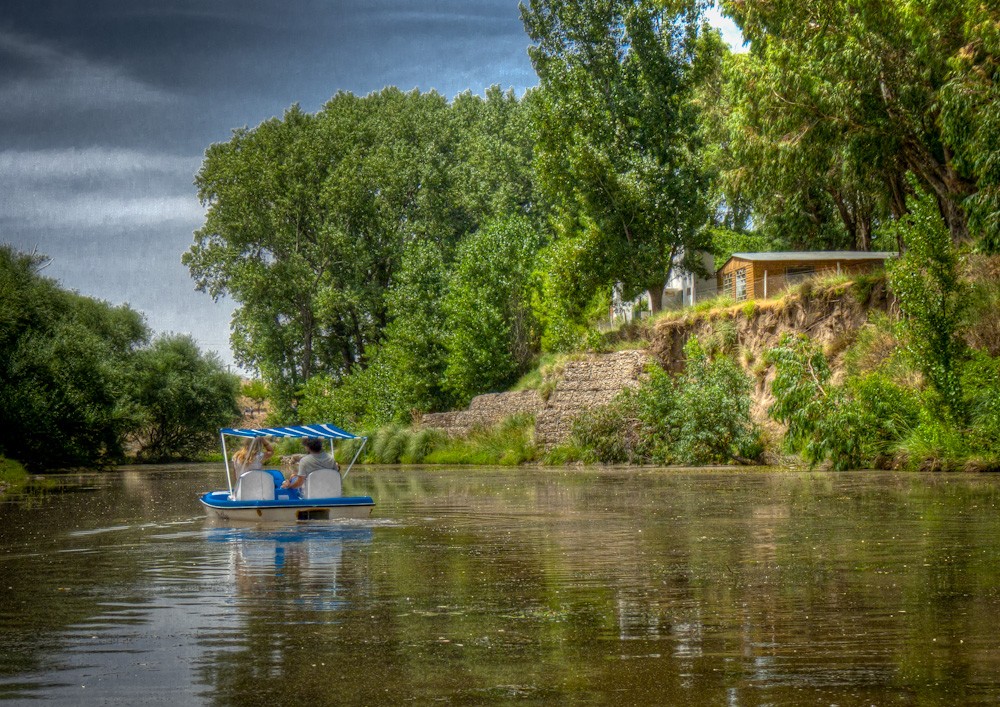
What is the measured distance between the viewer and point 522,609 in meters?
9.32

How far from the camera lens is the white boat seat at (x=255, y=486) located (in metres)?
19.7

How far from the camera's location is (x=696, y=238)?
54344mm

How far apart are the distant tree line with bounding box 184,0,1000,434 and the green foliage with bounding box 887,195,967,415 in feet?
4.30

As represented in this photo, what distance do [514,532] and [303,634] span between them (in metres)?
8.32

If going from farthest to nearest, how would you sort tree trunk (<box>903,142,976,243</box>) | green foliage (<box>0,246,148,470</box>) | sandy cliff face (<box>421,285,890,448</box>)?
1. green foliage (<box>0,246,148,470</box>)
2. sandy cliff face (<box>421,285,890,448</box>)
3. tree trunk (<box>903,142,976,243</box>)

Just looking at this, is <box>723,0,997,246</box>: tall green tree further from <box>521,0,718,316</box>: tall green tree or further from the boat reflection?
the boat reflection

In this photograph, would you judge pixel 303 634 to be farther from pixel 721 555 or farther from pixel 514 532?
pixel 514 532

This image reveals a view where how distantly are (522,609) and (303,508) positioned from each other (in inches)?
406

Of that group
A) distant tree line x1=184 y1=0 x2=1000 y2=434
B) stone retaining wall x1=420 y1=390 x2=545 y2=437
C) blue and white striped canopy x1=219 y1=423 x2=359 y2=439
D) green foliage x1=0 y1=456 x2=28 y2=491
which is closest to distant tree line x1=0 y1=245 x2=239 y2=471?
green foliage x1=0 y1=456 x2=28 y2=491

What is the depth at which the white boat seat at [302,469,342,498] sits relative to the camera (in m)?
19.5

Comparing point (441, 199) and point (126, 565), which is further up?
point (441, 199)

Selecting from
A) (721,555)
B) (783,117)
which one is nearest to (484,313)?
(783,117)

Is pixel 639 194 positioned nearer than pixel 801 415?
No

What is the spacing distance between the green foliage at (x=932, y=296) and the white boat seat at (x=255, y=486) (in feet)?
53.0
